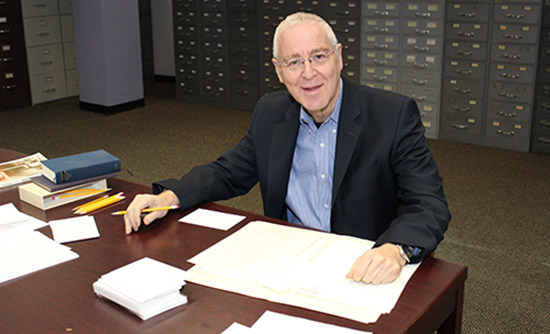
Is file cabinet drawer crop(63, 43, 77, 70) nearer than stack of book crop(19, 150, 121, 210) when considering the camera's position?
No

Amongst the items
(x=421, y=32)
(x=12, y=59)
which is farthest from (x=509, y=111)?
(x=12, y=59)

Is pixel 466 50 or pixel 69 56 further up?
pixel 466 50

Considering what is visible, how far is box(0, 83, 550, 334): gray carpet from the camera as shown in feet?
9.31

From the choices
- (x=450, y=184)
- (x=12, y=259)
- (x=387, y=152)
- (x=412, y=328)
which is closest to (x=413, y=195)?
(x=387, y=152)

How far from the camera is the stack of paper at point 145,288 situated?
130cm

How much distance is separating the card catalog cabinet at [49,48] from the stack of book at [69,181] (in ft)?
17.0

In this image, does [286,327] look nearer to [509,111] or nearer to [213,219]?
[213,219]

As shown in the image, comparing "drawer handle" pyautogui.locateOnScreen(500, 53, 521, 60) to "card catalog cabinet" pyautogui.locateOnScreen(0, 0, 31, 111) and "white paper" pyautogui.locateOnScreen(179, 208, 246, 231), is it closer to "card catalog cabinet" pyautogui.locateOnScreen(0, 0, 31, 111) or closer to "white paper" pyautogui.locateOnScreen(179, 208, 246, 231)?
"white paper" pyautogui.locateOnScreen(179, 208, 246, 231)

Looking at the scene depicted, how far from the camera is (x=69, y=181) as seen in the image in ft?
6.50

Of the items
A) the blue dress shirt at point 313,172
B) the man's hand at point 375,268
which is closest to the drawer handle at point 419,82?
the blue dress shirt at point 313,172

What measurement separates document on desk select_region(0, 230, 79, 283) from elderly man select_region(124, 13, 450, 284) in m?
0.20

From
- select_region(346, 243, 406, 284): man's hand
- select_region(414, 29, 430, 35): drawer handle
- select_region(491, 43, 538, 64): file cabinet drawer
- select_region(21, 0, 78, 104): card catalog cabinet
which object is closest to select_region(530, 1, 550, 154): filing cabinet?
select_region(491, 43, 538, 64): file cabinet drawer

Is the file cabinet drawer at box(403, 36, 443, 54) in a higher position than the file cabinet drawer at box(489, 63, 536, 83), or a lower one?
higher

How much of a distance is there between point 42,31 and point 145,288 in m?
6.18
